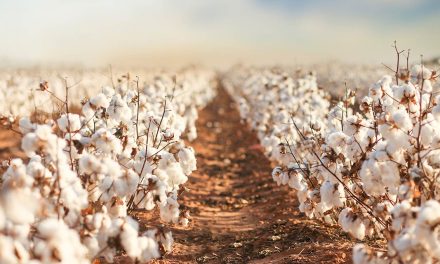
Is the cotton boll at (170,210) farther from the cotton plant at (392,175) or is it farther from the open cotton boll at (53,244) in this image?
the open cotton boll at (53,244)

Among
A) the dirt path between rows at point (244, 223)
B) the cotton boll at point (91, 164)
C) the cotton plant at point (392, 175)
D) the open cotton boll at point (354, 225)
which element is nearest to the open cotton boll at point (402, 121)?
the cotton plant at point (392, 175)

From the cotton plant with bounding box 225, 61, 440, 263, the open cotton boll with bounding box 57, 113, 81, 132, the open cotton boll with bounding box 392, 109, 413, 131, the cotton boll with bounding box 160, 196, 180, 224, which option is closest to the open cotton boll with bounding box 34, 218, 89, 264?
the open cotton boll with bounding box 57, 113, 81, 132

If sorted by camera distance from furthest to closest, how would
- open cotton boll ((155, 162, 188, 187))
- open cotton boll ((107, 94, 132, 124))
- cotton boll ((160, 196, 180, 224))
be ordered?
open cotton boll ((107, 94, 132, 124)) < open cotton boll ((155, 162, 188, 187)) < cotton boll ((160, 196, 180, 224))

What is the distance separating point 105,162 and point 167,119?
2.73 metres

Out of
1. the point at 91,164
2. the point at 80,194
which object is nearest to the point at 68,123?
the point at 91,164

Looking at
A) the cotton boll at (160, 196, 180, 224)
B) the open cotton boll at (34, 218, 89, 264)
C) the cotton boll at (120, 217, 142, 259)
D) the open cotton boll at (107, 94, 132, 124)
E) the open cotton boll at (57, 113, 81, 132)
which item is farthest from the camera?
the open cotton boll at (107, 94, 132, 124)

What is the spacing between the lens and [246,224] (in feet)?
25.7

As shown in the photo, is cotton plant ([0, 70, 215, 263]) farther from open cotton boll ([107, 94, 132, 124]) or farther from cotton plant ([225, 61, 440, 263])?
cotton plant ([225, 61, 440, 263])

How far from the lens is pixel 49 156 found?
13.9ft

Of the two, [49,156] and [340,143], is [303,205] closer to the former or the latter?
[340,143]

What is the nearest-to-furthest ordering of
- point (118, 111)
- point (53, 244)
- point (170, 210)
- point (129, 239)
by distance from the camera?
point (53, 244), point (129, 239), point (170, 210), point (118, 111)

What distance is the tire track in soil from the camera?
6.05 meters

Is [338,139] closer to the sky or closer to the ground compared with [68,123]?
closer to the ground

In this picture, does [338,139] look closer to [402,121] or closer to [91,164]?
[402,121]
